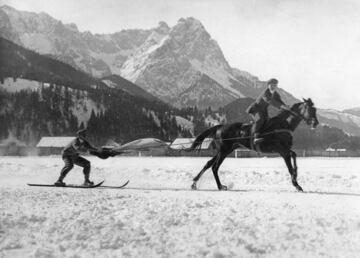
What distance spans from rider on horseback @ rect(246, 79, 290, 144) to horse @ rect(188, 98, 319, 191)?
0.54 feet

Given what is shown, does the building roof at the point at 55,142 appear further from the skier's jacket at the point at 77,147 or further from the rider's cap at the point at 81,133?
the rider's cap at the point at 81,133

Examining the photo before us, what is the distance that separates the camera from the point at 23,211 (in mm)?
9188

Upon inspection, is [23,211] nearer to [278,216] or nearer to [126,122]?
[278,216]

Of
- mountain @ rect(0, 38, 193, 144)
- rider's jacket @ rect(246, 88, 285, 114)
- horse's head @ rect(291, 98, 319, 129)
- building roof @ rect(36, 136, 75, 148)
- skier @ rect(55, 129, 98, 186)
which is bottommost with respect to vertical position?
skier @ rect(55, 129, 98, 186)

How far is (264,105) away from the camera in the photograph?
1412 centimetres

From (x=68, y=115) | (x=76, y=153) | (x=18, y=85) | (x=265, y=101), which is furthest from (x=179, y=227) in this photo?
(x=18, y=85)

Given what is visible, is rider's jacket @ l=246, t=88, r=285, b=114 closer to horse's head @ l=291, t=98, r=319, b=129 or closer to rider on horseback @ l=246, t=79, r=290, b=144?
rider on horseback @ l=246, t=79, r=290, b=144

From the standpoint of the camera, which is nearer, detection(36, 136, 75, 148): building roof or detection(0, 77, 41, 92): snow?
detection(36, 136, 75, 148): building roof

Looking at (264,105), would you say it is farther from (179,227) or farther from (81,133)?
(179,227)

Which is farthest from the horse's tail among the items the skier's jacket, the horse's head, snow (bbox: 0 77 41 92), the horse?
snow (bbox: 0 77 41 92)

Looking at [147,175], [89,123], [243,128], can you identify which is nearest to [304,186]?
[243,128]

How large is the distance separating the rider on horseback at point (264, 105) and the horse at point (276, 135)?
0.17m

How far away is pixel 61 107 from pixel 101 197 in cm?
16464

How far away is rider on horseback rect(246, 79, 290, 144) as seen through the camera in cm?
1377
